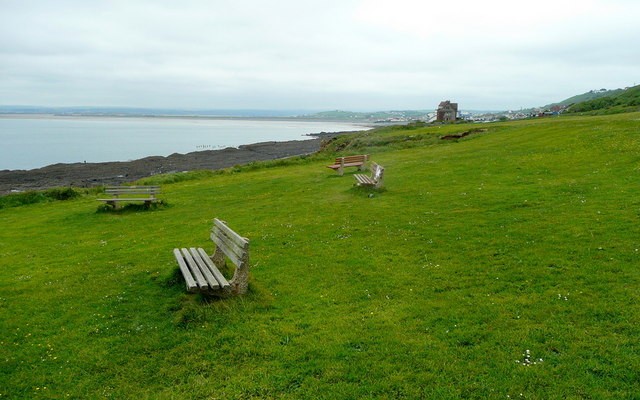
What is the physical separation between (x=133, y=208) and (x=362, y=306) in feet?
52.2

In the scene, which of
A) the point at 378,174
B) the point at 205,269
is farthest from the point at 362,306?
the point at 378,174

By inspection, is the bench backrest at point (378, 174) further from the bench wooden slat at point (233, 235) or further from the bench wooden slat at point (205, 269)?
the bench wooden slat at point (205, 269)

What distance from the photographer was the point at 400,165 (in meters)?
26.6

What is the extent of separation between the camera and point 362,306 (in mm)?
7766

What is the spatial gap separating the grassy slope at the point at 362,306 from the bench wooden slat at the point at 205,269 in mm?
372

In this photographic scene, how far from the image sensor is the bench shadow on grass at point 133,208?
2008 centimetres

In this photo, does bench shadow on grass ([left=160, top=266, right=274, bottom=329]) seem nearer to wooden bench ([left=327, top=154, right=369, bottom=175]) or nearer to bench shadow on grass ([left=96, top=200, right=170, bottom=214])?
bench shadow on grass ([left=96, top=200, right=170, bottom=214])

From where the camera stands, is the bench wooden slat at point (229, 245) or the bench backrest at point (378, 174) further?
the bench backrest at point (378, 174)

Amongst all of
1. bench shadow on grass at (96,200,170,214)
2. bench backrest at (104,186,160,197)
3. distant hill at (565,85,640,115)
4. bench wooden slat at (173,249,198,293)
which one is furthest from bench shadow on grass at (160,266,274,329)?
distant hill at (565,85,640,115)

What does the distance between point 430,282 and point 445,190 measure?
30.6ft

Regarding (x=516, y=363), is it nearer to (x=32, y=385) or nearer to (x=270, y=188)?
(x=32, y=385)

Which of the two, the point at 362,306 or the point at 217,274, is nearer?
the point at 362,306

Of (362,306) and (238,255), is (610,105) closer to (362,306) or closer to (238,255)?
(362,306)

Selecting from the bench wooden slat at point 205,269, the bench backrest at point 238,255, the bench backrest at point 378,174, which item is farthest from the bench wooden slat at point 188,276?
the bench backrest at point 378,174
